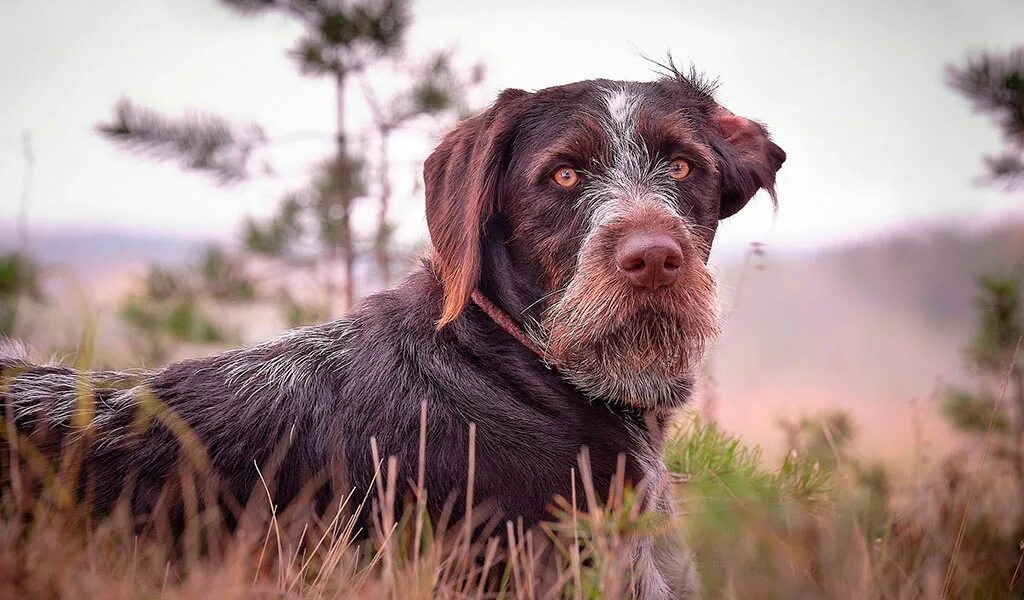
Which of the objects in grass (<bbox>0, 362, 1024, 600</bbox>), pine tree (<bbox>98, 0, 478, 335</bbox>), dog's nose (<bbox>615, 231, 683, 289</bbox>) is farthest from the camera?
pine tree (<bbox>98, 0, 478, 335</bbox>)

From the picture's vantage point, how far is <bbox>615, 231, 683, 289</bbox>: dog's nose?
2.86m

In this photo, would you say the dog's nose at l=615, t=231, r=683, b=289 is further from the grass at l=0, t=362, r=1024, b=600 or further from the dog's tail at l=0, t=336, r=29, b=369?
the dog's tail at l=0, t=336, r=29, b=369

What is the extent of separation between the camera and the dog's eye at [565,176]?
3230mm

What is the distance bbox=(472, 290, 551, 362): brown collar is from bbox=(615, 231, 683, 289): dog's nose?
46cm

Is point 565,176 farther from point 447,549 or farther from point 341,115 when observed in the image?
point 341,115

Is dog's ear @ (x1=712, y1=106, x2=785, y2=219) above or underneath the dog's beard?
above

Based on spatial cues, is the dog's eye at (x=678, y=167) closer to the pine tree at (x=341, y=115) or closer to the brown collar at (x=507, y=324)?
the brown collar at (x=507, y=324)

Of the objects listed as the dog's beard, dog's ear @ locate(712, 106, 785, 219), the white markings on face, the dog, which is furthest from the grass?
dog's ear @ locate(712, 106, 785, 219)

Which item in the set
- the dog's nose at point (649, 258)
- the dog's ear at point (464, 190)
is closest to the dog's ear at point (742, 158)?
the dog's nose at point (649, 258)

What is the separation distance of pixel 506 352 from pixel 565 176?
703 mm

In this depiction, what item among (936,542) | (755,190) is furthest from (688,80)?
(936,542)

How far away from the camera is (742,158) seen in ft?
11.7

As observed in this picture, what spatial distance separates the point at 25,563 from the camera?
86.1 inches

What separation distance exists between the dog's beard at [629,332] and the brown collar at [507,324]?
6 centimetres
